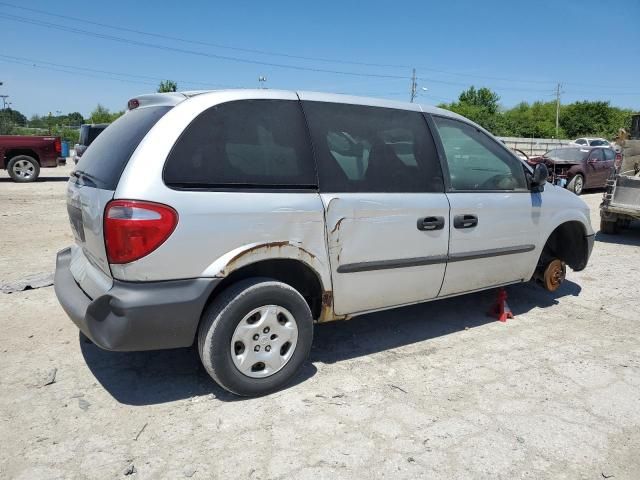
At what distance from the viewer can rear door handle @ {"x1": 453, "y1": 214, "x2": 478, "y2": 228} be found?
362cm

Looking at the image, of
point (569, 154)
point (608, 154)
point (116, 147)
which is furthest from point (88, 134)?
point (608, 154)

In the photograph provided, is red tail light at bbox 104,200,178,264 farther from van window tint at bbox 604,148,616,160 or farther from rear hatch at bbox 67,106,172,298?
van window tint at bbox 604,148,616,160

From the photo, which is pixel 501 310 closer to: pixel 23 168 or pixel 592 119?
pixel 23 168

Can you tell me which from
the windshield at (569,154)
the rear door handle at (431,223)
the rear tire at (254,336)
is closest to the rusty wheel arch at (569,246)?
the rear door handle at (431,223)

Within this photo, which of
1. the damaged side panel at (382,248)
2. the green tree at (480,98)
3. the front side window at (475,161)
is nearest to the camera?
the damaged side panel at (382,248)

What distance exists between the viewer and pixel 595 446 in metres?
2.56

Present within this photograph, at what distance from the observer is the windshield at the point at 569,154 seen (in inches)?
561

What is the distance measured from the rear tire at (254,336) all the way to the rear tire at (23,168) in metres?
14.5

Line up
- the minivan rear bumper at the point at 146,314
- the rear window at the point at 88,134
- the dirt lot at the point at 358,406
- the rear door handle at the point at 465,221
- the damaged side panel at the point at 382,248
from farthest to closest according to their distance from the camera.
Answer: the rear window at the point at 88,134 → the rear door handle at the point at 465,221 → the damaged side panel at the point at 382,248 → the minivan rear bumper at the point at 146,314 → the dirt lot at the point at 358,406

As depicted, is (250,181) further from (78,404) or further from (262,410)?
(78,404)

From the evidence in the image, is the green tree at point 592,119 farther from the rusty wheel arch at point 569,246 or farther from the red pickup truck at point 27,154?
the rusty wheel arch at point 569,246

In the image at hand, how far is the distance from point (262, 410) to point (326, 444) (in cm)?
48

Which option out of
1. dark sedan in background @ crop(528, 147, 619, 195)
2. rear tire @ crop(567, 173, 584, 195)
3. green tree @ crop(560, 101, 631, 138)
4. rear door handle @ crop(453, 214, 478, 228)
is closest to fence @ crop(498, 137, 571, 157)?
dark sedan in background @ crop(528, 147, 619, 195)

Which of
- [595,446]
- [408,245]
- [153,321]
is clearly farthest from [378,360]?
[153,321]
